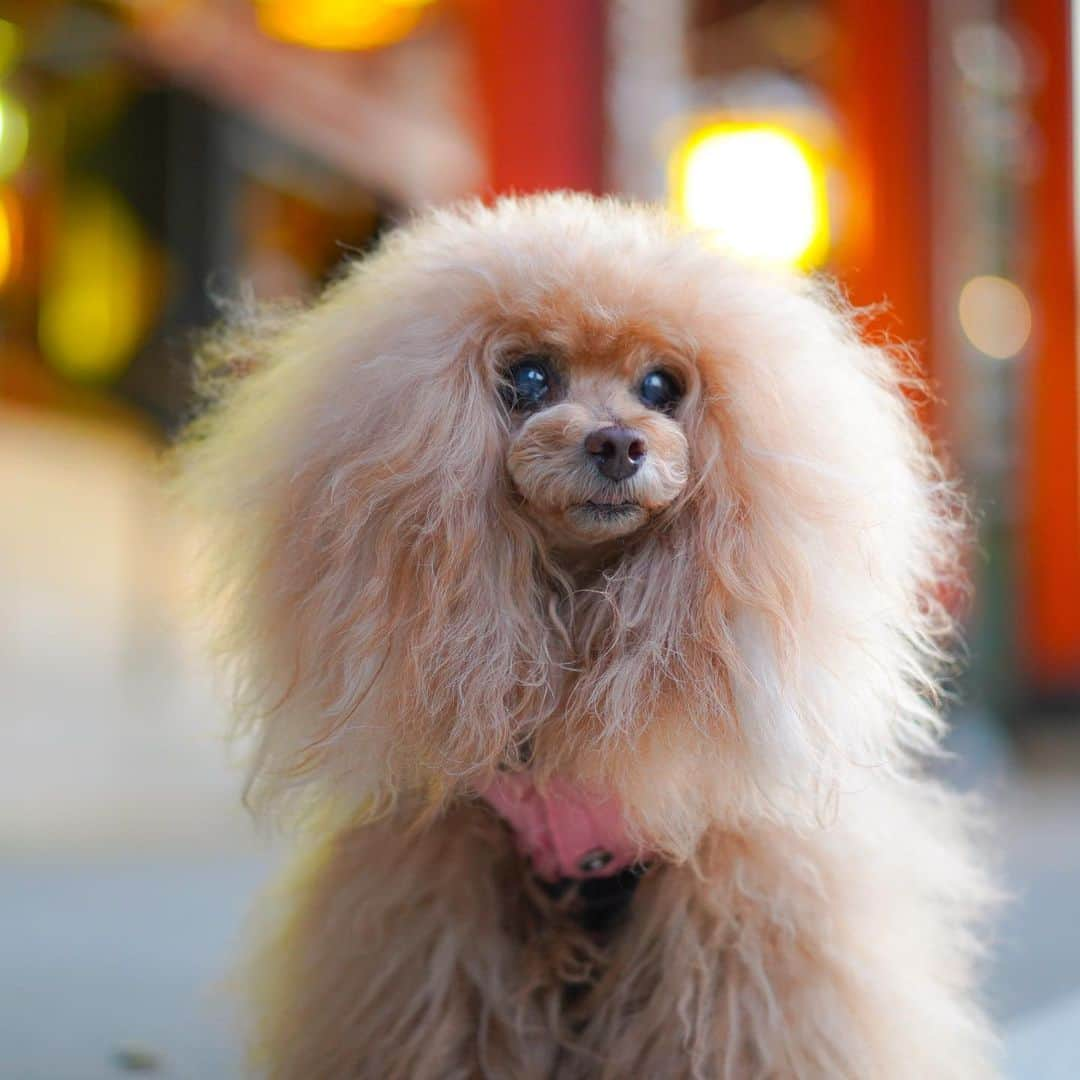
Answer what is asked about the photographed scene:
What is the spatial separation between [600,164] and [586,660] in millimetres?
2428

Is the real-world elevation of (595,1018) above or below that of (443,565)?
below

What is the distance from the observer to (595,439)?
1311mm

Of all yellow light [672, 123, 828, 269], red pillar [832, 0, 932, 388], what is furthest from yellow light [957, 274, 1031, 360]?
yellow light [672, 123, 828, 269]

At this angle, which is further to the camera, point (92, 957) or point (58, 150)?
point (58, 150)

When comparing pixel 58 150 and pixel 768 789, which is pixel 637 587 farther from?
pixel 58 150

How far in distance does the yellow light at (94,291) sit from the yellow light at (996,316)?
3.18 meters

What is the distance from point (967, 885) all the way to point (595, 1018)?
0.52 m

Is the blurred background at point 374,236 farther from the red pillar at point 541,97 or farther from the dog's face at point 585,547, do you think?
Answer: the dog's face at point 585,547

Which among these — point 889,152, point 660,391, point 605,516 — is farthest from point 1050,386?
point 605,516

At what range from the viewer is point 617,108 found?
3.60 meters

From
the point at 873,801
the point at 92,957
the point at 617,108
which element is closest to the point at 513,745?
the point at 873,801

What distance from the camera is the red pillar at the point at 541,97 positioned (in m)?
3.44

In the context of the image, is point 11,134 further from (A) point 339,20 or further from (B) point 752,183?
(B) point 752,183

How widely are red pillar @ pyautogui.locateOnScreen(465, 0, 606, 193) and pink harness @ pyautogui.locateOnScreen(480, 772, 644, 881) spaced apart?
87.3 inches
